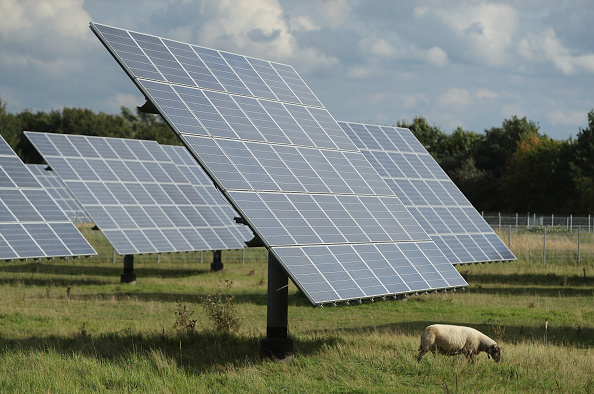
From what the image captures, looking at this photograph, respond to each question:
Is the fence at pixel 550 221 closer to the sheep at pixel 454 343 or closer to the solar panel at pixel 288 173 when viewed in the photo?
the solar panel at pixel 288 173

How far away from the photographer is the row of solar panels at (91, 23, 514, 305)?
12.9 metres

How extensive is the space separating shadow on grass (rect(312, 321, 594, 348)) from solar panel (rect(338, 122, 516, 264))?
4.43 meters

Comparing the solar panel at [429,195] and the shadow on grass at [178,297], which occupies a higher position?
the solar panel at [429,195]

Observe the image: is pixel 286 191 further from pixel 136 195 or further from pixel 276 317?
pixel 136 195

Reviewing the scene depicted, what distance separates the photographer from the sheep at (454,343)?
44.1ft

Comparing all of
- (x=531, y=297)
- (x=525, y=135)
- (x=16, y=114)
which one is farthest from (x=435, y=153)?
(x=531, y=297)

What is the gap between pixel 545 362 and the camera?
13305 mm

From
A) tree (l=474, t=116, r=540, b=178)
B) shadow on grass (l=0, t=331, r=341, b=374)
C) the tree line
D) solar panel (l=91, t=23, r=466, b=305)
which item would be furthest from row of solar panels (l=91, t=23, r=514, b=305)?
tree (l=474, t=116, r=540, b=178)

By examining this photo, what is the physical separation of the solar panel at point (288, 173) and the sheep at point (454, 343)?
0.92 m

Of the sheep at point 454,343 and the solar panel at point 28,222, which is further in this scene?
the solar panel at point 28,222

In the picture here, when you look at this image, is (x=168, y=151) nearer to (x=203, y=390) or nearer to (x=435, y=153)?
(x=203, y=390)

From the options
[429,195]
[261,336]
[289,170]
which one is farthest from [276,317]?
[429,195]

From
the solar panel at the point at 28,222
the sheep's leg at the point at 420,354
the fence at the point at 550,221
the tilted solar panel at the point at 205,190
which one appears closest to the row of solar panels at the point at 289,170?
the sheep's leg at the point at 420,354

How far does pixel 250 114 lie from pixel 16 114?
10145 centimetres
